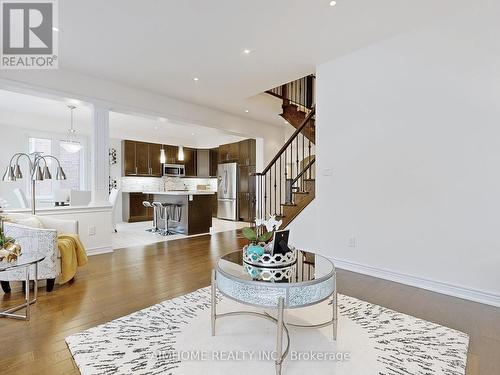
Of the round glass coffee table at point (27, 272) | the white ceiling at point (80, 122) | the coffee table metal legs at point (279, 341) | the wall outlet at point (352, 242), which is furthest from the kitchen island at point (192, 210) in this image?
the coffee table metal legs at point (279, 341)

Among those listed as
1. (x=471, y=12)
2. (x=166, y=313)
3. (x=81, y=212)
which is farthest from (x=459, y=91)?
(x=81, y=212)

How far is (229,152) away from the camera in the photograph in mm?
8477

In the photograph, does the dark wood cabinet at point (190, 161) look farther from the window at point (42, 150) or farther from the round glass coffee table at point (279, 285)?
the round glass coffee table at point (279, 285)

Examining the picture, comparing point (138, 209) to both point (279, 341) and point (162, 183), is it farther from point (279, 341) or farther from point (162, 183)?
point (279, 341)

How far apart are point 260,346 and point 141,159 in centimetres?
749

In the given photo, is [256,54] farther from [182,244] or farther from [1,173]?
[1,173]

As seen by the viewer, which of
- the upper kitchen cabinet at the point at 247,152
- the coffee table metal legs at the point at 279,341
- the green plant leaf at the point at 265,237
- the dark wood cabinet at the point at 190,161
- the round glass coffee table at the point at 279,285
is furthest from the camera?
the dark wood cabinet at the point at 190,161

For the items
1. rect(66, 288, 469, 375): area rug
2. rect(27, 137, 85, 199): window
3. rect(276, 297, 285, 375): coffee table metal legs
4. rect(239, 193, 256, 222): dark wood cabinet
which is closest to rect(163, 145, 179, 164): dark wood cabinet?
rect(27, 137, 85, 199): window

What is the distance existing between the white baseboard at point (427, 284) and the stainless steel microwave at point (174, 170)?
646 cm

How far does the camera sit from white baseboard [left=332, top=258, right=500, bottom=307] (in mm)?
2564

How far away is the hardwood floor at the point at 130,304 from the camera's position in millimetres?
1732

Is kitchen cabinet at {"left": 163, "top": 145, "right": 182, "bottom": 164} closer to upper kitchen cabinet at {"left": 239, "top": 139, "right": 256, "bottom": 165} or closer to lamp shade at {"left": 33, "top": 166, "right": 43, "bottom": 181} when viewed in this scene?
upper kitchen cabinet at {"left": 239, "top": 139, "right": 256, "bottom": 165}

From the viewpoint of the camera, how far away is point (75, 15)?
2713 mm

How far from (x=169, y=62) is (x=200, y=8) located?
1.33 metres
